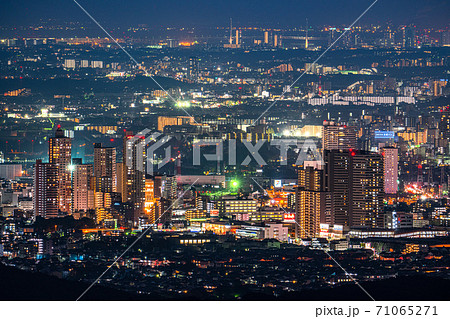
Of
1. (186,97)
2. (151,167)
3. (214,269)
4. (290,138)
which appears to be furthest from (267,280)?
(186,97)

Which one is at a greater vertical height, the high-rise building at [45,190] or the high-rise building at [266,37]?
the high-rise building at [266,37]

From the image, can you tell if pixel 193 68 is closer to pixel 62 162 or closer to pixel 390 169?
pixel 390 169

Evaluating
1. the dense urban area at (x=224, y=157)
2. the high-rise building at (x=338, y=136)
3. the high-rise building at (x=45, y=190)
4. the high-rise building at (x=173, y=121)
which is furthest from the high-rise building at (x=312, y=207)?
the high-rise building at (x=173, y=121)

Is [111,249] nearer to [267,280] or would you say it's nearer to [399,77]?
[267,280]

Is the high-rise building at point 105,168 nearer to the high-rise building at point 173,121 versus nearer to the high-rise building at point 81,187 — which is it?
the high-rise building at point 81,187

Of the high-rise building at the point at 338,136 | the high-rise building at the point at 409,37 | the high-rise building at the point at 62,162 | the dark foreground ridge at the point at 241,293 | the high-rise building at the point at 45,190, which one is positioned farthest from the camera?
the high-rise building at the point at 409,37

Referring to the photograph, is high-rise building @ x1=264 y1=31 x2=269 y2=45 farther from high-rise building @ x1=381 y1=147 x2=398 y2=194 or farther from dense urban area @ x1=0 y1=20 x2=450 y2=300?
high-rise building @ x1=381 y1=147 x2=398 y2=194
